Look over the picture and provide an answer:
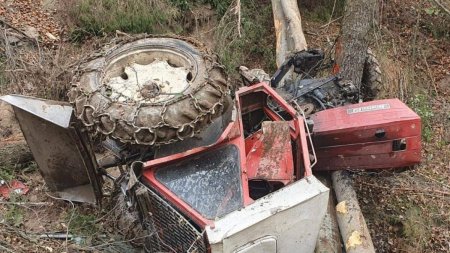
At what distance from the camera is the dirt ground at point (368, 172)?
477 cm

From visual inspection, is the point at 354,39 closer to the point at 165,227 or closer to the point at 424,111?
the point at 424,111

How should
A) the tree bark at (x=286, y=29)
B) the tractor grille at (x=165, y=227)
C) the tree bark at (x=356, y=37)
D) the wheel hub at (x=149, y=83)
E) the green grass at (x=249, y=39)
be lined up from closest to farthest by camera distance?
the tractor grille at (x=165, y=227) → the wheel hub at (x=149, y=83) → the tree bark at (x=356, y=37) → the tree bark at (x=286, y=29) → the green grass at (x=249, y=39)

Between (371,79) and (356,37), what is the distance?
1.74ft

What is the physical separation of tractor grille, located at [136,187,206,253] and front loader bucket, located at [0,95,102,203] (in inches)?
34.9

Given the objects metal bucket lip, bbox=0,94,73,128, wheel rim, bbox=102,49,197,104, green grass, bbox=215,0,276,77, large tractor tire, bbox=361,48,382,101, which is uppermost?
wheel rim, bbox=102,49,197,104

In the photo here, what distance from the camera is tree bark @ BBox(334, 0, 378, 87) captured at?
6199mm

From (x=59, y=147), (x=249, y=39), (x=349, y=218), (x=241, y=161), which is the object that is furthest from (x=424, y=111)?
(x=59, y=147)

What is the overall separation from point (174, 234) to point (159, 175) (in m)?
0.43

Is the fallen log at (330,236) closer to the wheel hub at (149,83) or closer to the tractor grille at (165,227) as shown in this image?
the tractor grille at (165,227)

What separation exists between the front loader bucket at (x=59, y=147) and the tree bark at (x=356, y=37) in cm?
311

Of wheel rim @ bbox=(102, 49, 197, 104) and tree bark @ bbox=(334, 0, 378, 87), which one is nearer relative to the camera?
wheel rim @ bbox=(102, 49, 197, 104)

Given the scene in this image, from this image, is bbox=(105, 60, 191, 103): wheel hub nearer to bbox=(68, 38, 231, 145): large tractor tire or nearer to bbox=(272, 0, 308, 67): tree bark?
bbox=(68, 38, 231, 145): large tractor tire

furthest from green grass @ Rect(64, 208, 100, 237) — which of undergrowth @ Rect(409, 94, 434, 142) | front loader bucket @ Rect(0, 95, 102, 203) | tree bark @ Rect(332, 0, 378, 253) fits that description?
undergrowth @ Rect(409, 94, 434, 142)

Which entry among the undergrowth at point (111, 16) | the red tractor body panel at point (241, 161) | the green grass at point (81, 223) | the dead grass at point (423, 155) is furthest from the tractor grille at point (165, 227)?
the undergrowth at point (111, 16)
